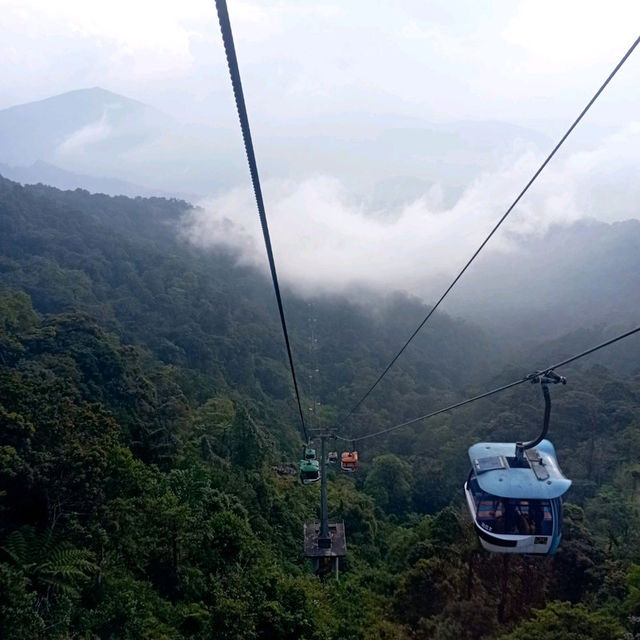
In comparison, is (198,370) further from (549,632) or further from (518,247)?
(518,247)

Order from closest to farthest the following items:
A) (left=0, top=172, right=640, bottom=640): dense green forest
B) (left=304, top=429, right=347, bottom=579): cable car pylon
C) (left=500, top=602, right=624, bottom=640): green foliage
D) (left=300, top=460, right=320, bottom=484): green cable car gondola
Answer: (left=500, top=602, right=624, bottom=640): green foliage < (left=0, top=172, right=640, bottom=640): dense green forest < (left=300, top=460, right=320, bottom=484): green cable car gondola < (left=304, top=429, right=347, bottom=579): cable car pylon

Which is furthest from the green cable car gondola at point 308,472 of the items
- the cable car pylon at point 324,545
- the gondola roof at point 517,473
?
the gondola roof at point 517,473

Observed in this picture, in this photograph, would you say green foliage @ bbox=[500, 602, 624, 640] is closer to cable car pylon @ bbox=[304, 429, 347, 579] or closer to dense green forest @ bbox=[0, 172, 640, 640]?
dense green forest @ bbox=[0, 172, 640, 640]

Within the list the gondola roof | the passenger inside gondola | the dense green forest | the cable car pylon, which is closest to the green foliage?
the dense green forest

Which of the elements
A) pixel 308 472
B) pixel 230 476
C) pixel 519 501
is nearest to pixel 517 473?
pixel 519 501

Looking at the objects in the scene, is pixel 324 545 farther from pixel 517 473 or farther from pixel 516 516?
pixel 517 473

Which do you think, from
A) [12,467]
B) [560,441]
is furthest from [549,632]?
[560,441]

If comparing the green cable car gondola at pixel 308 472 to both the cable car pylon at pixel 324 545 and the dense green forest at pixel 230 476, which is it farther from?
the dense green forest at pixel 230 476
